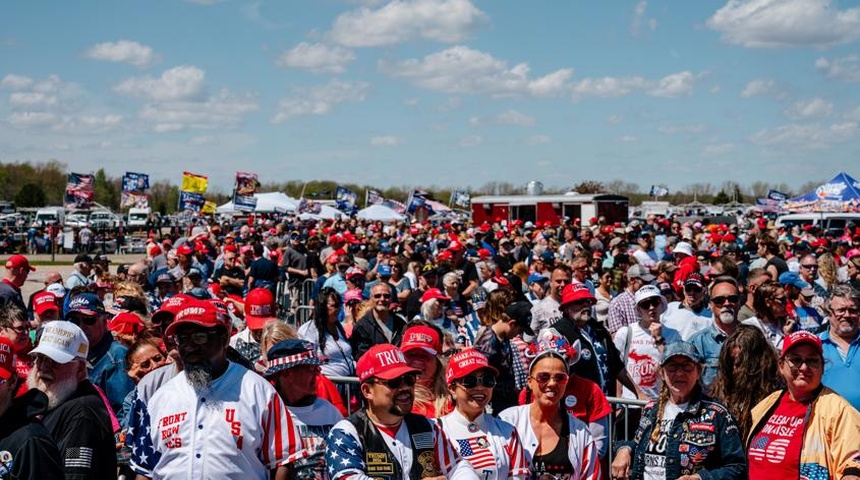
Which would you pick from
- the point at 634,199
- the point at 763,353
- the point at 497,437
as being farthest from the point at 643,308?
the point at 634,199

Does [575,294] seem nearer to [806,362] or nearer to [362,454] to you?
[806,362]

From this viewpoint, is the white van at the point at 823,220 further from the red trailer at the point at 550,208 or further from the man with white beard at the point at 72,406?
the man with white beard at the point at 72,406

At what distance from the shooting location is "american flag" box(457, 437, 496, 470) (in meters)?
4.44

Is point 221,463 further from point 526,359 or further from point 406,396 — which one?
point 526,359

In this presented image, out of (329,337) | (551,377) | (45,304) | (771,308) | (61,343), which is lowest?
(329,337)

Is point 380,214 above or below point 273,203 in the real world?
below

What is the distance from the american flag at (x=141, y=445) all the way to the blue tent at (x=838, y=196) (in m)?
30.6

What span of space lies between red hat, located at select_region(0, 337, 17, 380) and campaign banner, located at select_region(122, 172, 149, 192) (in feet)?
138

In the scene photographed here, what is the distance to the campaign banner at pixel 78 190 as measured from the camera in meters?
36.2

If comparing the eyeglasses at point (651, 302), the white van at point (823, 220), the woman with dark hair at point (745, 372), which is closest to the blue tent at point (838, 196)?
the white van at point (823, 220)

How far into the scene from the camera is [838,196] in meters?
30.6

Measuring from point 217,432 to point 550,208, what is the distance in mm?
37442

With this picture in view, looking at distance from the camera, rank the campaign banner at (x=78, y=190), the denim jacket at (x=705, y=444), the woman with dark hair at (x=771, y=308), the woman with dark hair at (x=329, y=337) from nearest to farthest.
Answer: the denim jacket at (x=705, y=444) < the woman with dark hair at (x=329, y=337) < the woman with dark hair at (x=771, y=308) < the campaign banner at (x=78, y=190)

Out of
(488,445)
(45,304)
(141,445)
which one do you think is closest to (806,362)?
(488,445)
